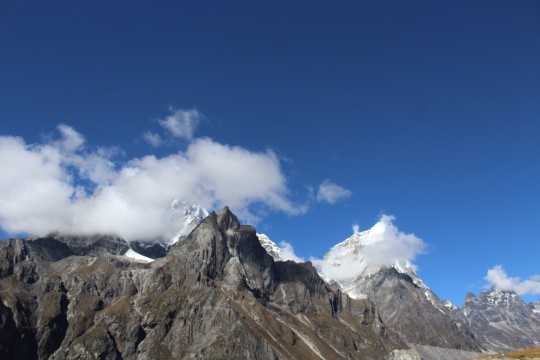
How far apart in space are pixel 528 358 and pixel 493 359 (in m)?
Answer: 5.49

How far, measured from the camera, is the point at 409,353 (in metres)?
150

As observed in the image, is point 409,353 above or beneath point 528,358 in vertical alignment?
above

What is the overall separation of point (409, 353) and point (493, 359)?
221 ft

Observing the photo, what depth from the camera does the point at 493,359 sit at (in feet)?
283

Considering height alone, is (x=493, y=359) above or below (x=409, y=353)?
below

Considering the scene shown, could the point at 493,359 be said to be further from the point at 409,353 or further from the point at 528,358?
the point at 409,353

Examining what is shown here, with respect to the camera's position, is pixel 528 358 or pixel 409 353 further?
pixel 409 353

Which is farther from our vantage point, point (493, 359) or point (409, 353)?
point (409, 353)

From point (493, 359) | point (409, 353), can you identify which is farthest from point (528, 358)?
point (409, 353)

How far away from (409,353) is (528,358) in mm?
67692

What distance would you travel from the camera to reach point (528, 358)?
85938mm
